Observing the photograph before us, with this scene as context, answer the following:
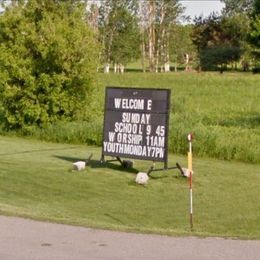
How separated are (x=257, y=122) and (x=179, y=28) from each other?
64.2 meters

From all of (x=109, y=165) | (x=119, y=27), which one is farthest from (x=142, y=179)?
(x=119, y=27)

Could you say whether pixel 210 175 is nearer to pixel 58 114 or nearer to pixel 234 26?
pixel 58 114

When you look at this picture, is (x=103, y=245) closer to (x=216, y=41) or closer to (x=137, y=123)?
(x=137, y=123)

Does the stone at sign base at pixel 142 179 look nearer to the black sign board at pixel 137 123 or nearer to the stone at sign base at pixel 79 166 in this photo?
the black sign board at pixel 137 123

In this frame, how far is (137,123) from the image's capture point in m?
13.1

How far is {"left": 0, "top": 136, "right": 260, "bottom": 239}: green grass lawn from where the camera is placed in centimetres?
860

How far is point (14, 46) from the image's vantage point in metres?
21.8

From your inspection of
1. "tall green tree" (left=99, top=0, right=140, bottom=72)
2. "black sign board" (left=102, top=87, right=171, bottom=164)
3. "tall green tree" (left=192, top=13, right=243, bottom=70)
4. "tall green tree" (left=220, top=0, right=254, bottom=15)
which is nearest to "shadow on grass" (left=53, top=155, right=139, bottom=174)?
"black sign board" (left=102, top=87, right=171, bottom=164)

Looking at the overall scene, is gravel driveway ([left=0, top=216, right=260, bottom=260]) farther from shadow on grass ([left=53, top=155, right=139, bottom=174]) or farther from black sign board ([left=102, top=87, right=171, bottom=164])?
shadow on grass ([left=53, top=155, right=139, bottom=174])

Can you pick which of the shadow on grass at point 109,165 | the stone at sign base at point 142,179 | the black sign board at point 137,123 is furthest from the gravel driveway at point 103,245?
the shadow on grass at point 109,165

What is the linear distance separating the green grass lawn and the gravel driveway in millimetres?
427

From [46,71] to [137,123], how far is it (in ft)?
30.2

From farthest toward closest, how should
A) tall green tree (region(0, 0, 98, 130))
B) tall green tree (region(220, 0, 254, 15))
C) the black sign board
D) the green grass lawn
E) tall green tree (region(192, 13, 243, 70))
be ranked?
tall green tree (region(220, 0, 254, 15)) < tall green tree (region(192, 13, 243, 70)) < tall green tree (region(0, 0, 98, 130)) < the black sign board < the green grass lawn

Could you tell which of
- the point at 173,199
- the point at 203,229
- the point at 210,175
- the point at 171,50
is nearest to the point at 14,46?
the point at 210,175
